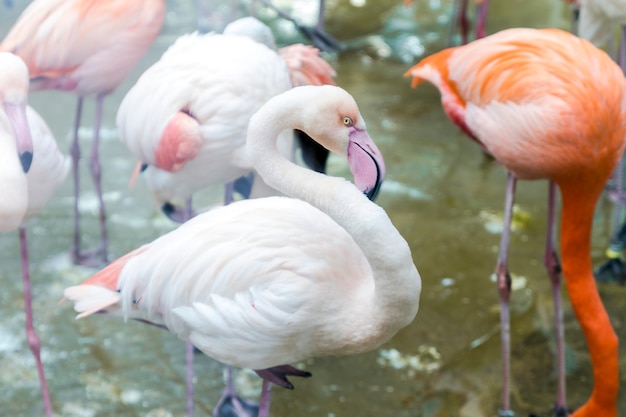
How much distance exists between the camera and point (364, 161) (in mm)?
2092

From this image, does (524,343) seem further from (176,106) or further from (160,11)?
(160,11)

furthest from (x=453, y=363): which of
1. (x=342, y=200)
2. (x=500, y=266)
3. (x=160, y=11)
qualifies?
(x=160, y=11)

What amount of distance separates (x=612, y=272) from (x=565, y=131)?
1.10 metres

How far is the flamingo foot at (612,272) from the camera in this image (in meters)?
3.46

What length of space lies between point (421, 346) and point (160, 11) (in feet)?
5.31

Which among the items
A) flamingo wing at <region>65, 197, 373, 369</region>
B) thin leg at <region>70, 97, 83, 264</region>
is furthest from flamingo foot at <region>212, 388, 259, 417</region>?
thin leg at <region>70, 97, 83, 264</region>

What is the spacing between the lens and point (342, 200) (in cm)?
201

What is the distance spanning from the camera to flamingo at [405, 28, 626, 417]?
8.51 feet

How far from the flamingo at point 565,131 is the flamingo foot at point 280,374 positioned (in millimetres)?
743

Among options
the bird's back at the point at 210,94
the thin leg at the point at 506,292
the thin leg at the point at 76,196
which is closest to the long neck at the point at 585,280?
the thin leg at the point at 506,292

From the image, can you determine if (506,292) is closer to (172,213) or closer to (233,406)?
(233,406)

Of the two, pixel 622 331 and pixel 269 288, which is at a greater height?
pixel 269 288

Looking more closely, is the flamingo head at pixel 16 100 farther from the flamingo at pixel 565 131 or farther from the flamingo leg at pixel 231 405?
the flamingo at pixel 565 131

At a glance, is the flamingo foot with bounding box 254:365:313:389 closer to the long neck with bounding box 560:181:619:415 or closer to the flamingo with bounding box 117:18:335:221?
the flamingo with bounding box 117:18:335:221
